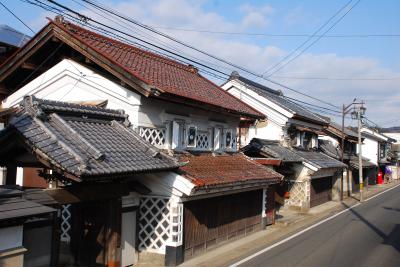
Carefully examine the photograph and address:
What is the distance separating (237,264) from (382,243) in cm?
669

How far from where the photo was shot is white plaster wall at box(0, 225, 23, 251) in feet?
23.0

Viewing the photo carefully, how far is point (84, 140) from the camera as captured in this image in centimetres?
→ 971

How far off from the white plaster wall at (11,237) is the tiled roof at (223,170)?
5479 millimetres

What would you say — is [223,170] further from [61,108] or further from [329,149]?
[329,149]

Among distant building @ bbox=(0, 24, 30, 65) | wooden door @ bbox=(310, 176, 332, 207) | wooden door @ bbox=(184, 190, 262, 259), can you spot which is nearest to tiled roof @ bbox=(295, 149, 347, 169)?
wooden door @ bbox=(310, 176, 332, 207)

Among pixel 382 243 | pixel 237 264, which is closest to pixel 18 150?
pixel 237 264

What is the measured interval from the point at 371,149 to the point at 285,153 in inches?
1496

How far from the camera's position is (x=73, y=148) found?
9.21 m

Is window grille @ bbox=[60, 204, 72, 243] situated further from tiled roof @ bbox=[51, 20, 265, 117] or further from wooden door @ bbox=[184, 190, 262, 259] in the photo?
tiled roof @ bbox=[51, 20, 265, 117]

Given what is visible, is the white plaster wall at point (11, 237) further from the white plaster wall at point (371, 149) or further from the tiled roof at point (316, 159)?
the white plaster wall at point (371, 149)

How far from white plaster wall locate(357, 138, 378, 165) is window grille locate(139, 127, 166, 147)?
2000 inches

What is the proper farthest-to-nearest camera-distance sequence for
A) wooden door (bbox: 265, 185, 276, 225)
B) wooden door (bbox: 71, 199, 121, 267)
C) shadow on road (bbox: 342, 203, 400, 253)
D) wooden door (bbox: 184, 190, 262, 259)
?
wooden door (bbox: 265, 185, 276, 225) < shadow on road (bbox: 342, 203, 400, 253) < wooden door (bbox: 184, 190, 262, 259) < wooden door (bbox: 71, 199, 121, 267)

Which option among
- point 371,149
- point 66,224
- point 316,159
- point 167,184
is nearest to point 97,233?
point 167,184

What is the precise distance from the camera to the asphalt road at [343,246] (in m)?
12.8
